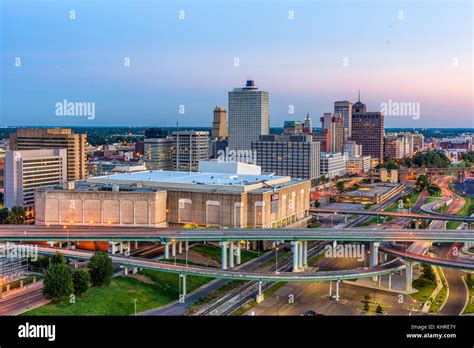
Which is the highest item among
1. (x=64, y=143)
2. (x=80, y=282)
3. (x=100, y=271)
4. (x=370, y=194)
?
(x=64, y=143)

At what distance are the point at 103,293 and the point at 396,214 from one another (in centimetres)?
4830

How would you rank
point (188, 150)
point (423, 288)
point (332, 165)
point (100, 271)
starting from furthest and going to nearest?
point (332, 165), point (188, 150), point (423, 288), point (100, 271)

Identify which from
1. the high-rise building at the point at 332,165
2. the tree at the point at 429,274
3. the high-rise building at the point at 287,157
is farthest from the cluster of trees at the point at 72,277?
the high-rise building at the point at 332,165

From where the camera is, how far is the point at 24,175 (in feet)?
269

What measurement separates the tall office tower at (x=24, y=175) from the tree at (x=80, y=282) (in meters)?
46.5

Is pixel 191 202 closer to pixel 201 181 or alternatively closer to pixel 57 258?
pixel 201 181

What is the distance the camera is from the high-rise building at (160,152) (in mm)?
148725

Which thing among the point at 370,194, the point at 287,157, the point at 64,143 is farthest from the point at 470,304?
the point at 287,157

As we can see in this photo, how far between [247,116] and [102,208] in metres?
115

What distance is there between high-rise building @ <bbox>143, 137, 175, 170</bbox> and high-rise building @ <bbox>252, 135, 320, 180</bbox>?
3274cm

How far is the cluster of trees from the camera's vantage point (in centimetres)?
3678

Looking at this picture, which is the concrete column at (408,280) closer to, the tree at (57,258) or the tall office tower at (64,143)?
the tree at (57,258)
